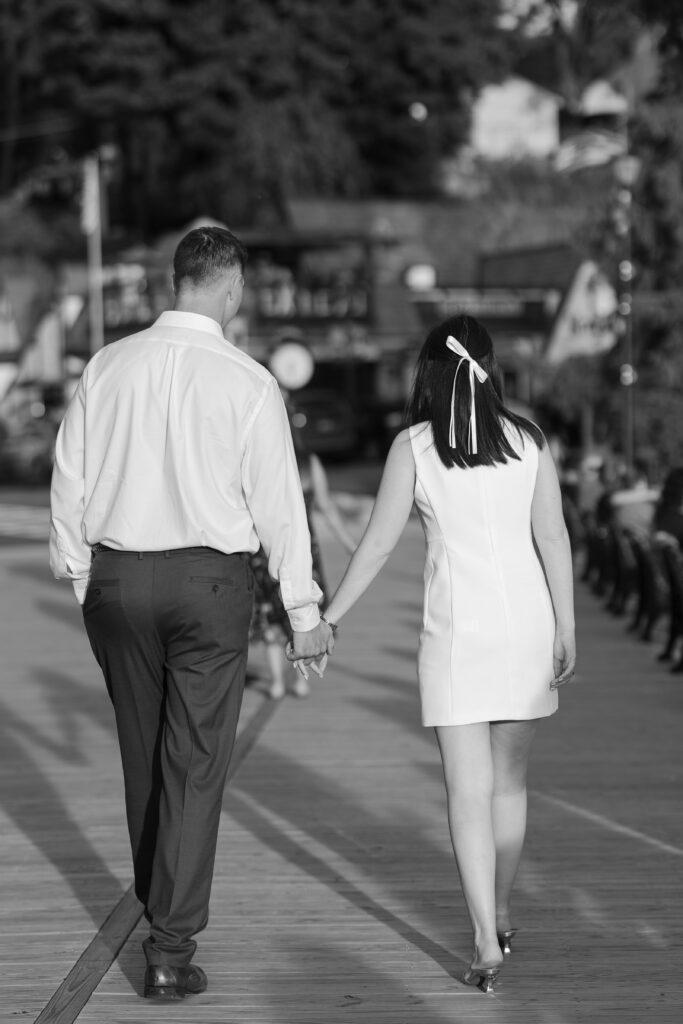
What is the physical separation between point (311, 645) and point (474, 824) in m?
0.63

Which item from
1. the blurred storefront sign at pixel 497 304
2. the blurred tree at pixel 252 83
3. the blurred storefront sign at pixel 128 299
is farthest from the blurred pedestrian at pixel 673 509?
the blurred tree at pixel 252 83

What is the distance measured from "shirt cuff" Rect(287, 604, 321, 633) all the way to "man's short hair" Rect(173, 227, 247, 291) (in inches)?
35.1

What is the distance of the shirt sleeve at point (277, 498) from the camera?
4.82 m

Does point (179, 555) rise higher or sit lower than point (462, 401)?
lower

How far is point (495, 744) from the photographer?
16.4ft

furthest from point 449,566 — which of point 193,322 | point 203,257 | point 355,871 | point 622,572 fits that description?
point 622,572

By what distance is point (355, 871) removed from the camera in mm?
6254

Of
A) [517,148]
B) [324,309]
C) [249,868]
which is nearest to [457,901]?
[249,868]

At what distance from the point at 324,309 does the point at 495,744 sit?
46.4 metres

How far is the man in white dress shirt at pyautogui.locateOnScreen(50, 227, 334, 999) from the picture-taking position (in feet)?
15.7

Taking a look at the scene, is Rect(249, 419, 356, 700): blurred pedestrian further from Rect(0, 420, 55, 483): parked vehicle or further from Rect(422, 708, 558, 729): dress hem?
Rect(0, 420, 55, 483): parked vehicle

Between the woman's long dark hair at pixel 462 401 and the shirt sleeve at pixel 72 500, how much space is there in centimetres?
89

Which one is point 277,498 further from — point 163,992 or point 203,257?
point 163,992

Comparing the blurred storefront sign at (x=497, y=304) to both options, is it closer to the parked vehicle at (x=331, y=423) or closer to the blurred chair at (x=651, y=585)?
the parked vehicle at (x=331, y=423)
